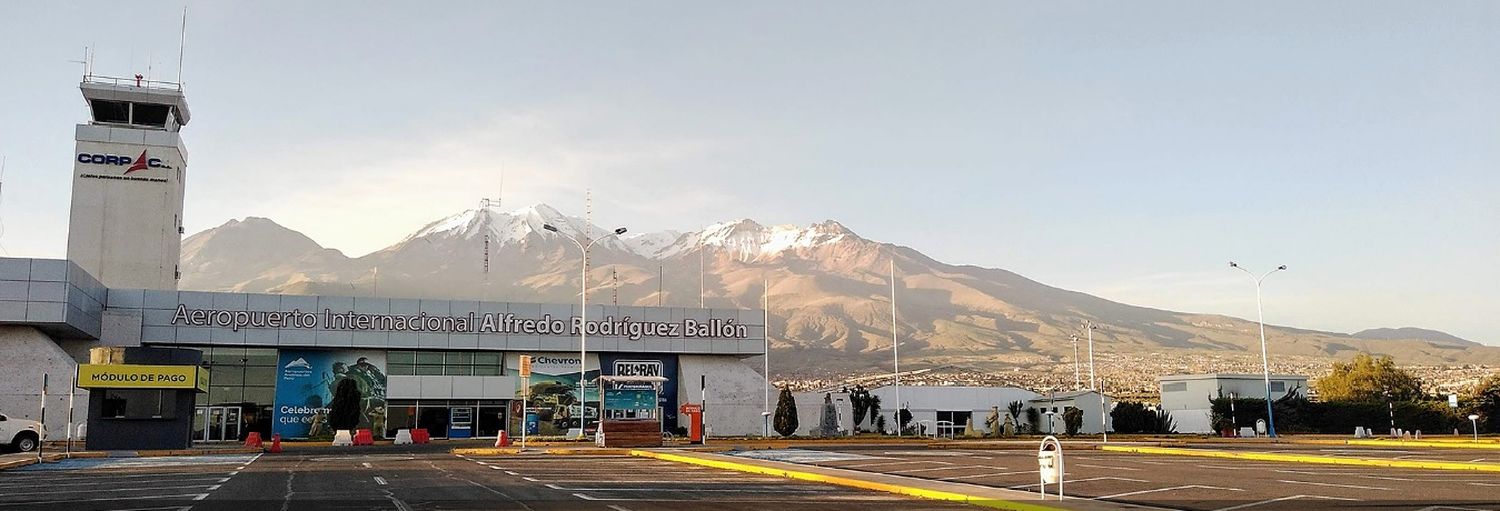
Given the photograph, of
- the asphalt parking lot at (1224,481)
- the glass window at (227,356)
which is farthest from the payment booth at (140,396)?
the asphalt parking lot at (1224,481)

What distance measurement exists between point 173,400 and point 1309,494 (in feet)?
138

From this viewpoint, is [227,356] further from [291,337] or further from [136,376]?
[136,376]

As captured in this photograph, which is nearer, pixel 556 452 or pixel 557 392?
pixel 556 452

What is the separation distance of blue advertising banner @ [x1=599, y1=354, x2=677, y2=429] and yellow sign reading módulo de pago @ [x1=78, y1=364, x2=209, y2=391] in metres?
28.3

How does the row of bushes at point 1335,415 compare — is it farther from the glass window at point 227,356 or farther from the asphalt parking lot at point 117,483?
the asphalt parking lot at point 117,483

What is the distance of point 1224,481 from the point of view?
23422 millimetres

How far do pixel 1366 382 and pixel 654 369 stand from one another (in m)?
55.5

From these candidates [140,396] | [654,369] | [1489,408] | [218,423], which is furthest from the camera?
[1489,408]

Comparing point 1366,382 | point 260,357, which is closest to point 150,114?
point 260,357

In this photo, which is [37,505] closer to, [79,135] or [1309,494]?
[1309,494]

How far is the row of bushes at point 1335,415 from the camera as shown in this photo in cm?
7312

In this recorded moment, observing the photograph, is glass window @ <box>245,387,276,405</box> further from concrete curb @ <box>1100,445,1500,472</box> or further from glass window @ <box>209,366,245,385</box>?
concrete curb @ <box>1100,445,1500,472</box>

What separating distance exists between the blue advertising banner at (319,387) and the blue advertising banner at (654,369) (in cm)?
1344

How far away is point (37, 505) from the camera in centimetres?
1892
